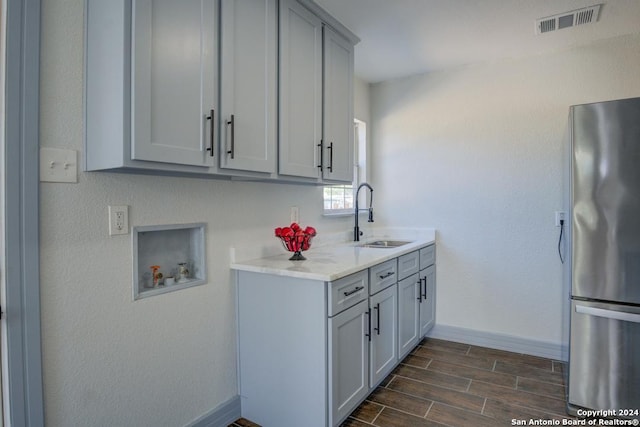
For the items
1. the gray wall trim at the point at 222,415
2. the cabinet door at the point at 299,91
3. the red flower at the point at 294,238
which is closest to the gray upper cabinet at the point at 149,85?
the cabinet door at the point at 299,91

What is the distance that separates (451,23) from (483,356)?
251 cm

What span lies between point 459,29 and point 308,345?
2.30 metres

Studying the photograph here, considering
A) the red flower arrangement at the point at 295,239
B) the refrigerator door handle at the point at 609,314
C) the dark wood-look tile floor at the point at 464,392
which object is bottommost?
the dark wood-look tile floor at the point at 464,392

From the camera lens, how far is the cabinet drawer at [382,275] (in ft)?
7.04

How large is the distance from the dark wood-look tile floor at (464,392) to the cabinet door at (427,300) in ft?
0.76

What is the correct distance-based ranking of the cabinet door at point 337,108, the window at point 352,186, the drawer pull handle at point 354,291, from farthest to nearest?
the window at point 352,186
the cabinet door at point 337,108
the drawer pull handle at point 354,291

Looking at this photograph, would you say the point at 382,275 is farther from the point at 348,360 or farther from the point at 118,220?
the point at 118,220

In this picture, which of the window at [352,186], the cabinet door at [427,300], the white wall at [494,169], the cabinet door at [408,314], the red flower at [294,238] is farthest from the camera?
the window at [352,186]

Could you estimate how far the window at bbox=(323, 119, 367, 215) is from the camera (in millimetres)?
3177

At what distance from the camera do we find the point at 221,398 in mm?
1990

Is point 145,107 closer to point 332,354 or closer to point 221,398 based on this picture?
point 332,354

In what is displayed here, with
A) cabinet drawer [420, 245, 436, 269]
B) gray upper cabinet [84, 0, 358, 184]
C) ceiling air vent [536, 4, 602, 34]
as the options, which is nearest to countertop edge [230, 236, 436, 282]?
cabinet drawer [420, 245, 436, 269]

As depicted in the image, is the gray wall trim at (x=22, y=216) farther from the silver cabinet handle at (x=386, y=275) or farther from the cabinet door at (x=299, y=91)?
the silver cabinet handle at (x=386, y=275)

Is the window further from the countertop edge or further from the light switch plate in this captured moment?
the light switch plate
